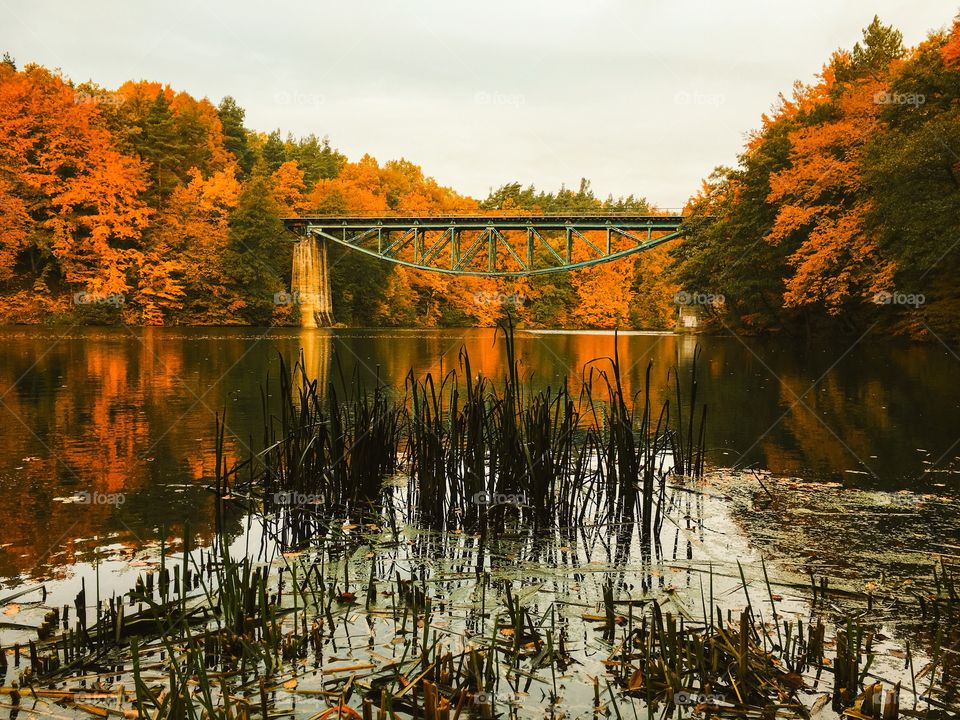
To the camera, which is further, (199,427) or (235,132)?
(235,132)

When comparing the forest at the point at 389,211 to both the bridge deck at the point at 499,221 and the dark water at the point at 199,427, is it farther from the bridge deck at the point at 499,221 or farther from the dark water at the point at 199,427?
the dark water at the point at 199,427

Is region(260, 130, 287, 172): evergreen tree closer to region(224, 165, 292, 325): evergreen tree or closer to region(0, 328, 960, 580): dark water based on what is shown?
region(224, 165, 292, 325): evergreen tree

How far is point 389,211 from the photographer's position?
206 ft

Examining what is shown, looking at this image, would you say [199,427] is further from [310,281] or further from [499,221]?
[310,281]

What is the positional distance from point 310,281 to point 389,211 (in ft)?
46.7

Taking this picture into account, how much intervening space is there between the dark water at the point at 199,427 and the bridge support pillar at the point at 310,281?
91.0 feet

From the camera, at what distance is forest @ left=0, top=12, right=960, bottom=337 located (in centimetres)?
2253

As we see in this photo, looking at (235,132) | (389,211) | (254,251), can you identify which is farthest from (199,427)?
(235,132)

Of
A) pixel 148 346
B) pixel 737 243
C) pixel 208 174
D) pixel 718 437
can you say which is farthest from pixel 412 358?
pixel 208 174

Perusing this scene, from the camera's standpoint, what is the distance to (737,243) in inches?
1292

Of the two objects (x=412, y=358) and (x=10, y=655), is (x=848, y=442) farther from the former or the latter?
(x=412, y=358)

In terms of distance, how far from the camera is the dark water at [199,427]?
5.45 m

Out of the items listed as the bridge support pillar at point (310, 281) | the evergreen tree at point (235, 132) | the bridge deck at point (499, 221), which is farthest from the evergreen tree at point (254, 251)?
the evergreen tree at point (235, 132)

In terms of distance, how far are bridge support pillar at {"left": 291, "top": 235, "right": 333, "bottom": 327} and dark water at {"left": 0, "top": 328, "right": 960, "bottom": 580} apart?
1092 inches
